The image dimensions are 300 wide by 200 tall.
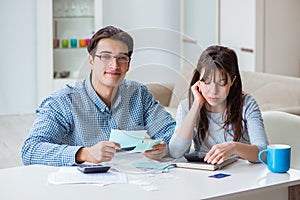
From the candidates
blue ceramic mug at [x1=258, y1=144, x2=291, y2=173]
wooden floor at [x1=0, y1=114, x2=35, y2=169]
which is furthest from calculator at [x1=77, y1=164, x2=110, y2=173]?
wooden floor at [x1=0, y1=114, x2=35, y2=169]

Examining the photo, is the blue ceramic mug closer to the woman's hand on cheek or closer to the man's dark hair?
the woman's hand on cheek

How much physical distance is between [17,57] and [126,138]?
14.2ft

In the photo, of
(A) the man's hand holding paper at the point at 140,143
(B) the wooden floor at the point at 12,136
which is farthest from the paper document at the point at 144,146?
(B) the wooden floor at the point at 12,136

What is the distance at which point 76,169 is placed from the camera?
7.22 feet

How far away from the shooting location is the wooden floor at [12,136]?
4.75 m

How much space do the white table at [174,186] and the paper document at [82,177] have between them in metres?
0.03

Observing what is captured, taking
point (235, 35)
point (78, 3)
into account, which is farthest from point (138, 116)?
point (78, 3)

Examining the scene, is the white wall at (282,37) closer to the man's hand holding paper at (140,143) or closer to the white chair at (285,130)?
the white chair at (285,130)

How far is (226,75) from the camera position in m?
2.30

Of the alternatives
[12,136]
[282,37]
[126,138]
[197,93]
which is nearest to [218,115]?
[197,93]

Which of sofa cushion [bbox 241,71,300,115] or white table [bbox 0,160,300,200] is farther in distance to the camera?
sofa cushion [bbox 241,71,300,115]

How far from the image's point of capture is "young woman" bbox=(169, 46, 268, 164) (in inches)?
90.2

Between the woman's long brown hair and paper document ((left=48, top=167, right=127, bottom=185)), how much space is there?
Result: 1.36ft

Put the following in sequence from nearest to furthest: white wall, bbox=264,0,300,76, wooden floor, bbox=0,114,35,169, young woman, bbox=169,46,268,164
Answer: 1. young woman, bbox=169,46,268,164
2. wooden floor, bbox=0,114,35,169
3. white wall, bbox=264,0,300,76
